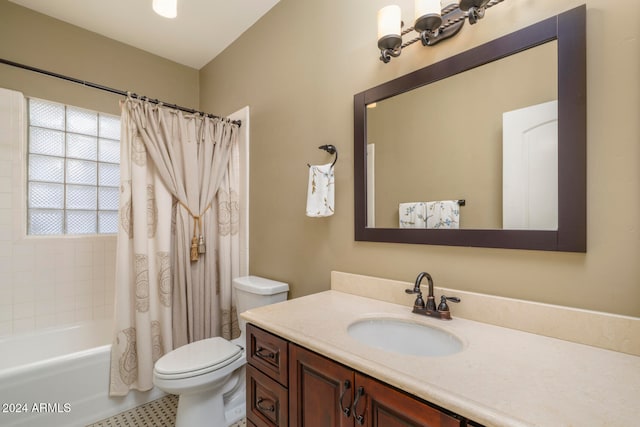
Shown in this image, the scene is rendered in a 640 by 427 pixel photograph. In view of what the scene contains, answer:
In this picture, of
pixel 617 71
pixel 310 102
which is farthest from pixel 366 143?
pixel 617 71

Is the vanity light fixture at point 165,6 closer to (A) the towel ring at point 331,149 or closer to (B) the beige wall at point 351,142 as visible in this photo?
(B) the beige wall at point 351,142

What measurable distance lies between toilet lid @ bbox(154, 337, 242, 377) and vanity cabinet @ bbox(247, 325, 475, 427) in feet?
1.40

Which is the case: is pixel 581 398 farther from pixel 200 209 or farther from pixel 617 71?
pixel 200 209

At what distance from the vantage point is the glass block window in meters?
2.19

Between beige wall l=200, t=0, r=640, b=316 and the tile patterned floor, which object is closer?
beige wall l=200, t=0, r=640, b=316

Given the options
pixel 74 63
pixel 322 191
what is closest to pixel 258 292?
pixel 322 191

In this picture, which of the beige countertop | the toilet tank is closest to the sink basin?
the beige countertop

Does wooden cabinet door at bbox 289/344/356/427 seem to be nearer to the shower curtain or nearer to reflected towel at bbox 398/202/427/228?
reflected towel at bbox 398/202/427/228

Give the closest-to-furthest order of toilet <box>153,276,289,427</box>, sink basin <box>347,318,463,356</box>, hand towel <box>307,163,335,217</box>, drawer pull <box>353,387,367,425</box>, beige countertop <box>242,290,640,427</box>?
beige countertop <box>242,290,640,427</box>, drawer pull <box>353,387,367,425</box>, sink basin <box>347,318,463,356</box>, toilet <box>153,276,289,427</box>, hand towel <box>307,163,335,217</box>

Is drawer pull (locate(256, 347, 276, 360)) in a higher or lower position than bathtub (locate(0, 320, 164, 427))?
higher

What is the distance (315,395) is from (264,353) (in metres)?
0.30

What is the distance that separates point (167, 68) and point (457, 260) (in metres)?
3.02

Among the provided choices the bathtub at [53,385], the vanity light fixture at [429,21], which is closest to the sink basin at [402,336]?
the vanity light fixture at [429,21]

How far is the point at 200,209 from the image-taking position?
2.17m
